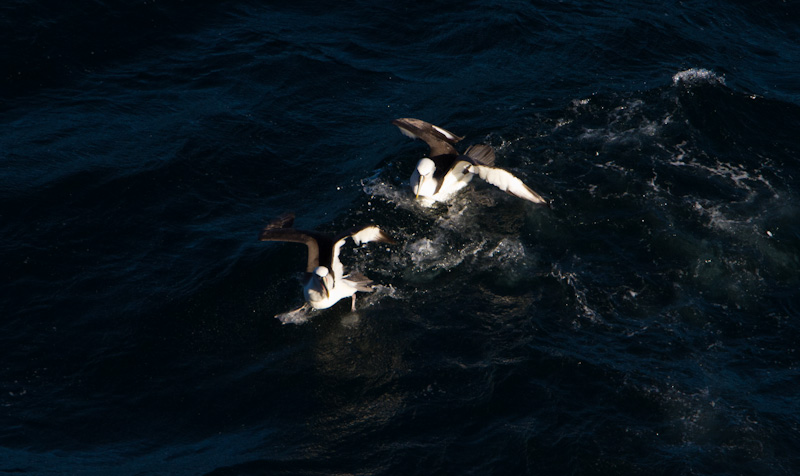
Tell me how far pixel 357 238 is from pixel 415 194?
306 centimetres

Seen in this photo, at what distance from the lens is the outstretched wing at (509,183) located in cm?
1672

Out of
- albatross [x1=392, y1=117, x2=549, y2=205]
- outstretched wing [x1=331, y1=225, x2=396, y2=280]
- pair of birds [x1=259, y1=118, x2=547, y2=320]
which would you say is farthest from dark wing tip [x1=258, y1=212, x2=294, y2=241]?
albatross [x1=392, y1=117, x2=549, y2=205]

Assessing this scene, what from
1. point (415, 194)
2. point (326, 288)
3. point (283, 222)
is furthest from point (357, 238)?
point (415, 194)

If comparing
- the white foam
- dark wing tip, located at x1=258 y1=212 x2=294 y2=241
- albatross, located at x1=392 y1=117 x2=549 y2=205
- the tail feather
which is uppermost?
the white foam

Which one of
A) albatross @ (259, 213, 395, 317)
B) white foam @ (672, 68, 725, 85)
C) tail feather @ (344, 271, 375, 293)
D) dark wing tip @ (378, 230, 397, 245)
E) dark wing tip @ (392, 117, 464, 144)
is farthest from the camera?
white foam @ (672, 68, 725, 85)

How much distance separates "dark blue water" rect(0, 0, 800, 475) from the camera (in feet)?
42.7

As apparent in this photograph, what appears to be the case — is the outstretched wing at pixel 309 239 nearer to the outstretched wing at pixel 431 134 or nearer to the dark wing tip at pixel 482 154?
the dark wing tip at pixel 482 154

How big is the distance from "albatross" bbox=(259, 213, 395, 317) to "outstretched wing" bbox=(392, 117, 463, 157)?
3.78m

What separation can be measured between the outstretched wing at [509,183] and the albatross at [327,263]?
274 cm

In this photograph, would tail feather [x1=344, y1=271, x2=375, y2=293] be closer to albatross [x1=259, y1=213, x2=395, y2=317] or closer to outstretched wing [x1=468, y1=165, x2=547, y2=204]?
albatross [x1=259, y1=213, x2=395, y2=317]

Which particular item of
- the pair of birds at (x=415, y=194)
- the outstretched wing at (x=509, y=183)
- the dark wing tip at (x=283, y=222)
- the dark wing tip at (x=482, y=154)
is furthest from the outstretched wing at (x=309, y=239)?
the dark wing tip at (x=482, y=154)

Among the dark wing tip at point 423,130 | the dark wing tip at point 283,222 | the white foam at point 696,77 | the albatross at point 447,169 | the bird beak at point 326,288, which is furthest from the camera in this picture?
the white foam at point 696,77

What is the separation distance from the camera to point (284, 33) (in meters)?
24.0

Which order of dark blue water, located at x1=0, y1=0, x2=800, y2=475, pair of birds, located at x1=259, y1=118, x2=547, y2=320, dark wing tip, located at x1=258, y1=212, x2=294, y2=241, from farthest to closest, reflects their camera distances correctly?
dark wing tip, located at x1=258, y1=212, x2=294, y2=241
pair of birds, located at x1=259, y1=118, x2=547, y2=320
dark blue water, located at x1=0, y1=0, x2=800, y2=475
